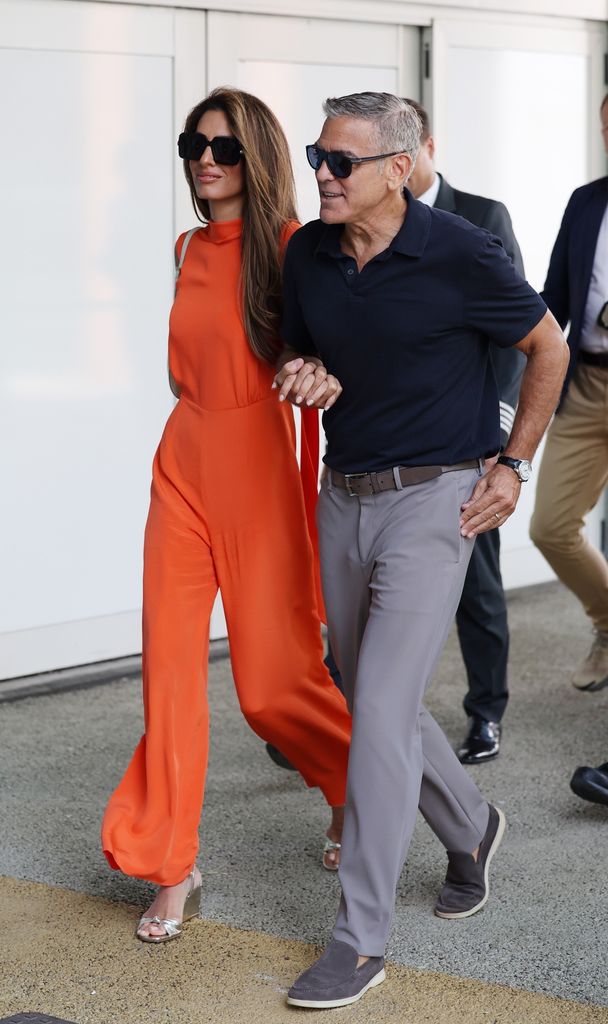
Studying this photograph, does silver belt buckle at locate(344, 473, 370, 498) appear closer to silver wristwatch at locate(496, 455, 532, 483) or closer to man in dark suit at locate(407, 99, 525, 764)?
silver wristwatch at locate(496, 455, 532, 483)

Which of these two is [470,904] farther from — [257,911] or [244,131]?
[244,131]

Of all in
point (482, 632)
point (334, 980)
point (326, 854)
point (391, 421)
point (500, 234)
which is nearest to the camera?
point (334, 980)

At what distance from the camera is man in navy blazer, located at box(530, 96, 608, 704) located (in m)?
5.36

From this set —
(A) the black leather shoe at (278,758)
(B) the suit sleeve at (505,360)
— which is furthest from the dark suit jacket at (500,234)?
(A) the black leather shoe at (278,758)

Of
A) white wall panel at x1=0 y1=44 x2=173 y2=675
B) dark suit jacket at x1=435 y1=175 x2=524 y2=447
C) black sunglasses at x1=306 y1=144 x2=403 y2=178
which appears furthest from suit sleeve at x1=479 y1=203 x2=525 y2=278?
white wall panel at x1=0 y1=44 x2=173 y2=675

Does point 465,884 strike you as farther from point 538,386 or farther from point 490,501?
point 538,386

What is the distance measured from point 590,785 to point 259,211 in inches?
77.0

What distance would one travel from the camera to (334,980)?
332 cm

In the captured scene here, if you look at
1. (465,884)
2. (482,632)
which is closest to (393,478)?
(465,884)

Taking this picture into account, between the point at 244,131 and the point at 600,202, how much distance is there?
2124 mm

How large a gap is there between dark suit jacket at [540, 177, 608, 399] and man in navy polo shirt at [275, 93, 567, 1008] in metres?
1.88

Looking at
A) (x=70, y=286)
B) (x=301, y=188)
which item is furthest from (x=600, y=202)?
(x=70, y=286)

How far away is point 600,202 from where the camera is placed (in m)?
5.37

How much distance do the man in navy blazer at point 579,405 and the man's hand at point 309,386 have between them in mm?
2181
